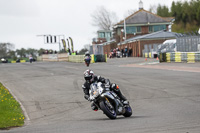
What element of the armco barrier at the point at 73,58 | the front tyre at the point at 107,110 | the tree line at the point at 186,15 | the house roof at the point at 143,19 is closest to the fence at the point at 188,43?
the armco barrier at the point at 73,58

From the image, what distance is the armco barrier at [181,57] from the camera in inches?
1353

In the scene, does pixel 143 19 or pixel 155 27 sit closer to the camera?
pixel 143 19

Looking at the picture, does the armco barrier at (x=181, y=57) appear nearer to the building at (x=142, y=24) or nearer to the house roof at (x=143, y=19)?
the building at (x=142, y=24)

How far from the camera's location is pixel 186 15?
89125 mm

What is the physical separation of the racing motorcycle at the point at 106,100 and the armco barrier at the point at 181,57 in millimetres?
24868

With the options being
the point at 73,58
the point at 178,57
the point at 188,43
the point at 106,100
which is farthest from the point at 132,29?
the point at 106,100

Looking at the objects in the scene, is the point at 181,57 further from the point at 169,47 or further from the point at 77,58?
the point at 77,58

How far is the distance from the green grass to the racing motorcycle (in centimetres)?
228

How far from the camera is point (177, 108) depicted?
11.6 m

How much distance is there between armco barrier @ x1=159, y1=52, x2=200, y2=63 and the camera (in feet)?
113

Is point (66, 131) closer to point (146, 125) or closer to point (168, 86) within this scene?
point (146, 125)

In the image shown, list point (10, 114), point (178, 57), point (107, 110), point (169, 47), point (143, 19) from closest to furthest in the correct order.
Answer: point (107, 110) < point (10, 114) < point (178, 57) < point (169, 47) < point (143, 19)

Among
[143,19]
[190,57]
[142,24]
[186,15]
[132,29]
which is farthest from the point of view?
[186,15]

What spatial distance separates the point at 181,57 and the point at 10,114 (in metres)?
26.4
